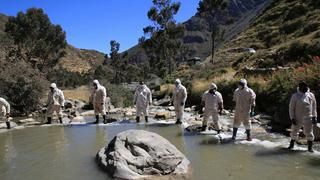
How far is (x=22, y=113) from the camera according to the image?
85.7 ft

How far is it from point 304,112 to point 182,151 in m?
3.53

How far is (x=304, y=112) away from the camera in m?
11.9

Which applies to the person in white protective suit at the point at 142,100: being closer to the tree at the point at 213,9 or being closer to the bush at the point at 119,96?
the bush at the point at 119,96

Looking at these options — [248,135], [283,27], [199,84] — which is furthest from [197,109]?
[283,27]

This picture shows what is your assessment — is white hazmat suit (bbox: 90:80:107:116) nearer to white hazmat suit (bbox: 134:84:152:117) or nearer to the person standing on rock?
white hazmat suit (bbox: 134:84:152:117)

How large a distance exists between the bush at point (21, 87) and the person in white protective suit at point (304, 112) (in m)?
17.9

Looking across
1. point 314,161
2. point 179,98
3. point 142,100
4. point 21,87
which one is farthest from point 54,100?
point 314,161

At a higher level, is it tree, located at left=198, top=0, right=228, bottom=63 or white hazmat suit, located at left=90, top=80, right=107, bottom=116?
tree, located at left=198, top=0, right=228, bottom=63

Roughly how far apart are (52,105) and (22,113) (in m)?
7.22

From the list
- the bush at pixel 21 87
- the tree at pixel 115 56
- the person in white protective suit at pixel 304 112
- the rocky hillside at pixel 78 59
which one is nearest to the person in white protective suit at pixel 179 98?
the person in white protective suit at pixel 304 112

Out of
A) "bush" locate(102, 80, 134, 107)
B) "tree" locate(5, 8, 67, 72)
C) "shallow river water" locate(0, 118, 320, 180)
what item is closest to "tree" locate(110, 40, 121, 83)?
"tree" locate(5, 8, 67, 72)

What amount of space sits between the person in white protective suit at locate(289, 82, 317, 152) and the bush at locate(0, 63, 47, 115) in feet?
58.9

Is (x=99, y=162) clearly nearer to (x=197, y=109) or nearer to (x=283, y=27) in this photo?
(x=197, y=109)

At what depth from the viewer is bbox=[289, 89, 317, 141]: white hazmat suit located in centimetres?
1187
